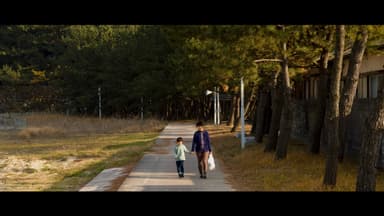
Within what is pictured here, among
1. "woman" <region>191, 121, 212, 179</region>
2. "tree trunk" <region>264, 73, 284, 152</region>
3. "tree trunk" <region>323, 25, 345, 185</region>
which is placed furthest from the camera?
"tree trunk" <region>264, 73, 284, 152</region>

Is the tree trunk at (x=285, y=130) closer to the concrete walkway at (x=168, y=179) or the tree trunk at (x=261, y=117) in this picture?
the concrete walkway at (x=168, y=179)

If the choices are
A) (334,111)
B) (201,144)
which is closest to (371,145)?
(334,111)

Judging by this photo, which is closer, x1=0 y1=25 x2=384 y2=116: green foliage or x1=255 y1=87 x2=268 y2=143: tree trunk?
x1=255 y1=87 x2=268 y2=143: tree trunk

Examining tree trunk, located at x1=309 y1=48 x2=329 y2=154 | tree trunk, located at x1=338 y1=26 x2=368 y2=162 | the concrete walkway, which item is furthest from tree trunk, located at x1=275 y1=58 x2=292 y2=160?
tree trunk, located at x1=338 y1=26 x2=368 y2=162

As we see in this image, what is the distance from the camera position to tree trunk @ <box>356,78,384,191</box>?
9680 mm

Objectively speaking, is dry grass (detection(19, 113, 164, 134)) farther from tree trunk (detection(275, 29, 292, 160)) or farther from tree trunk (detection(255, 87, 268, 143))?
tree trunk (detection(275, 29, 292, 160))

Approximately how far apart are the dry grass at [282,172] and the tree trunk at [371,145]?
5.32ft

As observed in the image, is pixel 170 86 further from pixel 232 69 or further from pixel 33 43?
pixel 232 69

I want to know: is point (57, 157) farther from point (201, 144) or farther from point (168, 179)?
point (201, 144)

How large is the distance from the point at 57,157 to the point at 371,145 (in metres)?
17.4

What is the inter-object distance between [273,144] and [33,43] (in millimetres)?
41327

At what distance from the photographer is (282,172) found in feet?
49.0

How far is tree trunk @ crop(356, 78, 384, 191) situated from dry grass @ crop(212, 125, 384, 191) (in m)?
1.62
